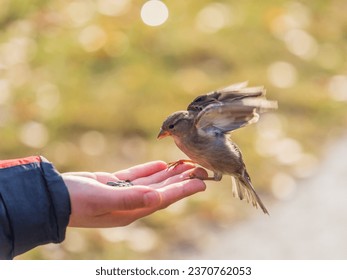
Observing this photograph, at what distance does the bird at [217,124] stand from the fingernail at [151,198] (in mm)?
484

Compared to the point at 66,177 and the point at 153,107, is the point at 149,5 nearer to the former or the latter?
the point at 153,107

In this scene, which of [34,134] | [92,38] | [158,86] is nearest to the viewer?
[34,134]

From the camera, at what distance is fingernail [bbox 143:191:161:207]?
2.75 m

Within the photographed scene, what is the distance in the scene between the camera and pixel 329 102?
614 centimetres

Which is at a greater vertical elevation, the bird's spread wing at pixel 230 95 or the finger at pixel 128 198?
the bird's spread wing at pixel 230 95

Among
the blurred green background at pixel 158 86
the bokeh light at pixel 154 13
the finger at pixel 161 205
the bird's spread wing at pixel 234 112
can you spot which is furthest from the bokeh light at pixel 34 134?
the finger at pixel 161 205

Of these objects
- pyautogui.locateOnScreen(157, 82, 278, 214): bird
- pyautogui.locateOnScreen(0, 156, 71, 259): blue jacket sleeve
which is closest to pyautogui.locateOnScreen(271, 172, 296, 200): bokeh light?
pyautogui.locateOnScreen(157, 82, 278, 214): bird

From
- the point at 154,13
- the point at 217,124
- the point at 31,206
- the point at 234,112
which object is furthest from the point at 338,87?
the point at 31,206

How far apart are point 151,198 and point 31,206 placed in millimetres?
401

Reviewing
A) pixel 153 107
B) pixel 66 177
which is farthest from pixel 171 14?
pixel 66 177

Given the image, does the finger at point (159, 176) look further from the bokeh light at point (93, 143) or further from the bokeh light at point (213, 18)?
the bokeh light at point (213, 18)

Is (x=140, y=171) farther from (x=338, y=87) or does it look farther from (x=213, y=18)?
(x=213, y=18)

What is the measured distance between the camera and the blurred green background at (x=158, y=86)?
4.98 meters

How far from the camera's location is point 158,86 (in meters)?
6.04
